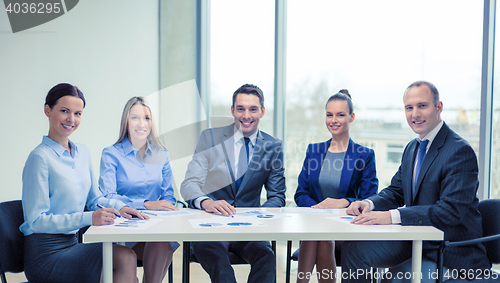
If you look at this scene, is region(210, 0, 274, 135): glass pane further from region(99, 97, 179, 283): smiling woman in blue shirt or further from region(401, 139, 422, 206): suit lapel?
region(401, 139, 422, 206): suit lapel

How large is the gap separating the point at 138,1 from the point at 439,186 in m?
4.09

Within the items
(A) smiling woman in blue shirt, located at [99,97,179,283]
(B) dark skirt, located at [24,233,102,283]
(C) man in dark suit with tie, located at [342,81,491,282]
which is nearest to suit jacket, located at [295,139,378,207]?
(C) man in dark suit with tie, located at [342,81,491,282]

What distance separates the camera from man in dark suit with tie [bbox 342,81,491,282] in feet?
6.83

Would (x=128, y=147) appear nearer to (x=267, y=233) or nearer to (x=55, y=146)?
(x=55, y=146)

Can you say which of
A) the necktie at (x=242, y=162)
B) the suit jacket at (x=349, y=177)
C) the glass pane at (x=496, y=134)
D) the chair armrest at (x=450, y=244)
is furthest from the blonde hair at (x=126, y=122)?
Answer: the glass pane at (x=496, y=134)

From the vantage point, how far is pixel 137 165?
276cm

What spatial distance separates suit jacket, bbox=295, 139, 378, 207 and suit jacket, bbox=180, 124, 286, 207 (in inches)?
7.6

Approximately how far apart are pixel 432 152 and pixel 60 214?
6.49 ft

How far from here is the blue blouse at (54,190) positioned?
1.99 meters

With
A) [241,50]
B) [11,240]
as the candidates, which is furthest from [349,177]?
[241,50]

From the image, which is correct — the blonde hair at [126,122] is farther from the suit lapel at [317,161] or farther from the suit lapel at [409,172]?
the suit lapel at [409,172]

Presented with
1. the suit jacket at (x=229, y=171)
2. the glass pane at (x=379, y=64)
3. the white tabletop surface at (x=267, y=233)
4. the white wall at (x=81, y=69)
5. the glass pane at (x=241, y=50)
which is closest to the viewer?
the white tabletop surface at (x=267, y=233)

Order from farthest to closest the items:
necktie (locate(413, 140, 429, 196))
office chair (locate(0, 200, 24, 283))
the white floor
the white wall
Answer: the white wall → the white floor → necktie (locate(413, 140, 429, 196)) → office chair (locate(0, 200, 24, 283))

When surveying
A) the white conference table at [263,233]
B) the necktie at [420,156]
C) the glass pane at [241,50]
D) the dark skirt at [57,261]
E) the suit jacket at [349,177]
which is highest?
the glass pane at [241,50]
